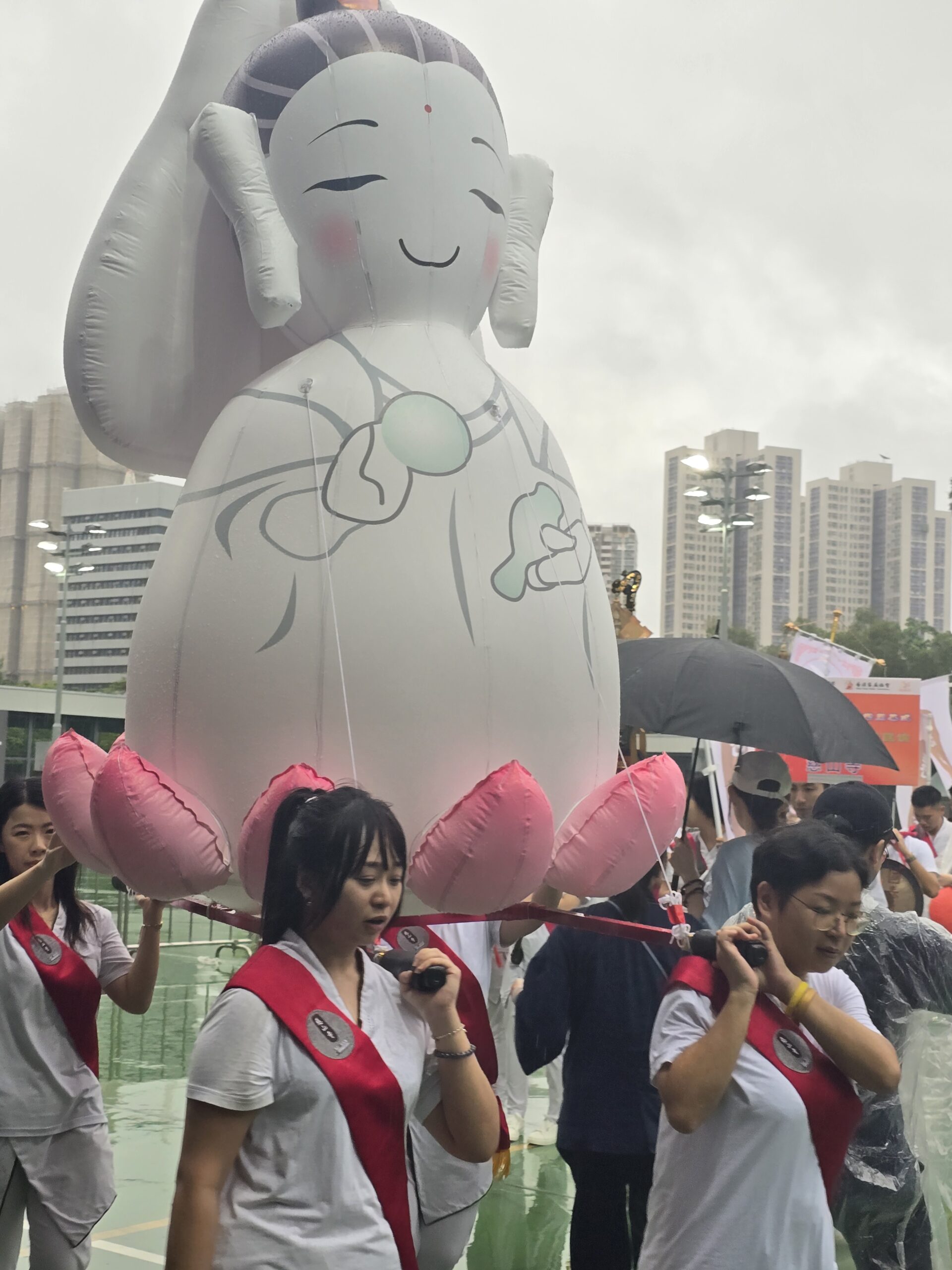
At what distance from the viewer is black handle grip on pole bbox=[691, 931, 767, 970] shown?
2.27 m

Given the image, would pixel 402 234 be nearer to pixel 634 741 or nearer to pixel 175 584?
pixel 175 584

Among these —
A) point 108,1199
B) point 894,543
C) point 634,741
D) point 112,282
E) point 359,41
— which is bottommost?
point 108,1199

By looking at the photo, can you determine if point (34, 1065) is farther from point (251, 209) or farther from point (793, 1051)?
point (251, 209)

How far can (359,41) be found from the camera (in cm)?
332

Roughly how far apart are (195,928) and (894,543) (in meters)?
30.5

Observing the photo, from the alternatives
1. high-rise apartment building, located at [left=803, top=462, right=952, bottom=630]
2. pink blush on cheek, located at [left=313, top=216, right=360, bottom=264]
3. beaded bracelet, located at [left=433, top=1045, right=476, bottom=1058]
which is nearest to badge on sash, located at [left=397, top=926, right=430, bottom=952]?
beaded bracelet, located at [left=433, top=1045, right=476, bottom=1058]

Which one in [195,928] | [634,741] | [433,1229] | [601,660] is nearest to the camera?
[433,1229]

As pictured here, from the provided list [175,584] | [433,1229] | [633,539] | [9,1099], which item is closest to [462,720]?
[175,584]

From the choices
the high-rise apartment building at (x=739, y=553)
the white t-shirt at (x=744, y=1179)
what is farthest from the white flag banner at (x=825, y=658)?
the high-rise apartment building at (x=739, y=553)

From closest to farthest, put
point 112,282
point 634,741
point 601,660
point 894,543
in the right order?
point 601,660, point 112,282, point 634,741, point 894,543

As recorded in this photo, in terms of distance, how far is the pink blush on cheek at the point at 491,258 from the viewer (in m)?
3.47

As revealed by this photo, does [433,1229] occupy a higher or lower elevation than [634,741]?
lower

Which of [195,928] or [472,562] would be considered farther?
[195,928]

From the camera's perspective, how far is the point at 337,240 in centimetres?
327
